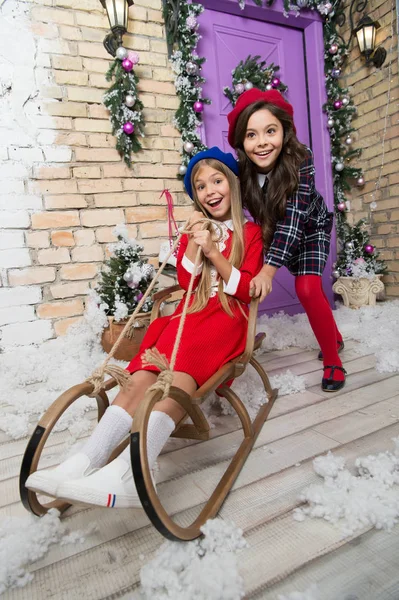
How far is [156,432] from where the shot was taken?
104cm

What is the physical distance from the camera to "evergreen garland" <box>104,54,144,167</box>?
2.68 meters

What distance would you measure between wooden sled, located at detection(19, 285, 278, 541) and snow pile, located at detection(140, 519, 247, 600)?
4 centimetres

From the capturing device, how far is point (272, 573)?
873mm

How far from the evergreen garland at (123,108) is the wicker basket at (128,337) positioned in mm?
1230

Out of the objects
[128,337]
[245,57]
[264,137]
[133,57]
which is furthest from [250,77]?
[128,337]

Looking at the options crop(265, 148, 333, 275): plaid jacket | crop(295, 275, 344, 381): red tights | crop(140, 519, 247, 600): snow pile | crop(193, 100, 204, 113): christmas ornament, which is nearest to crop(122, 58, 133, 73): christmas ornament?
crop(193, 100, 204, 113): christmas ornament

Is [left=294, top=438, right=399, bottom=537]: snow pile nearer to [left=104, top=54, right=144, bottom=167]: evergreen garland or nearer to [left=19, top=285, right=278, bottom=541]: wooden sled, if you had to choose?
[left=19, top=285, right=278, bottom=541]: wooden sled

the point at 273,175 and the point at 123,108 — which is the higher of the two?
the point at 123,108

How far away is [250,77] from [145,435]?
3.17m

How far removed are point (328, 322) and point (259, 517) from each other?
1.18m

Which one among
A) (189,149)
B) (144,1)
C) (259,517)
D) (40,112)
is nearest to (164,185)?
(189,149)

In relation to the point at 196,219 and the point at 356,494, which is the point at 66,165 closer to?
the point at 196,219

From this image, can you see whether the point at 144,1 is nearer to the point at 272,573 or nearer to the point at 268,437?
the point at 268,437

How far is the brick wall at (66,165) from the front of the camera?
2.58 m
